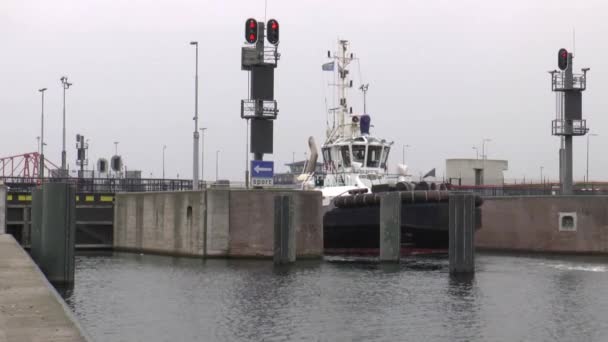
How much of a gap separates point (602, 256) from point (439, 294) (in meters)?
16.3

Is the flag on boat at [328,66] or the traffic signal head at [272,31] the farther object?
the flag on boat at [328,66]

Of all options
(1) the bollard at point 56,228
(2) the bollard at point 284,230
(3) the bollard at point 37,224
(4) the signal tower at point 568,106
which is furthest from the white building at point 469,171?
(1) the bollard at point 56,228

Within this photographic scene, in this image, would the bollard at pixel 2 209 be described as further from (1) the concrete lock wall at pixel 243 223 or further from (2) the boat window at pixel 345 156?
(2) the boat window at pixel 345 156

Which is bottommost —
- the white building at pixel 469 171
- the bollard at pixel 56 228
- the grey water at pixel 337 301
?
the grey water at pixel 337 301

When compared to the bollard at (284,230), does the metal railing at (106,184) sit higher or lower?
higher

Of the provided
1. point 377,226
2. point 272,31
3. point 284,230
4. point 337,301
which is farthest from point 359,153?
point 337,301

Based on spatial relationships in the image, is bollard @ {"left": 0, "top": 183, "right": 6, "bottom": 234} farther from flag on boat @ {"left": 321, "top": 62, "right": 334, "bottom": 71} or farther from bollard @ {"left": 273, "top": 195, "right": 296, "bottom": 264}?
flag on boat @ {"left": 321, "top": 62, "right": 334, "bottom": 71}

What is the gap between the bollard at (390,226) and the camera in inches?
1292

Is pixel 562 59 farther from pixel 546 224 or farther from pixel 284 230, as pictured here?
pixel 284 230

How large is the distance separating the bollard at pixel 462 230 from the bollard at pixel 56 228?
12.4 metres

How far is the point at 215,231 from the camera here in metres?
34.2

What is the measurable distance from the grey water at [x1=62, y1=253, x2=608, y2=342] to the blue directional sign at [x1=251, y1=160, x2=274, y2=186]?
14.5 ft

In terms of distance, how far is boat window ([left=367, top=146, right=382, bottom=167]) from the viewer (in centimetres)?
4426

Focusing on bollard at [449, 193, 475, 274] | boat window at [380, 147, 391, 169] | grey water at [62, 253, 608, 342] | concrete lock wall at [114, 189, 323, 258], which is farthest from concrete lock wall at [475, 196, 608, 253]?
concrete lock wall at [114, 189, 323, 258]
